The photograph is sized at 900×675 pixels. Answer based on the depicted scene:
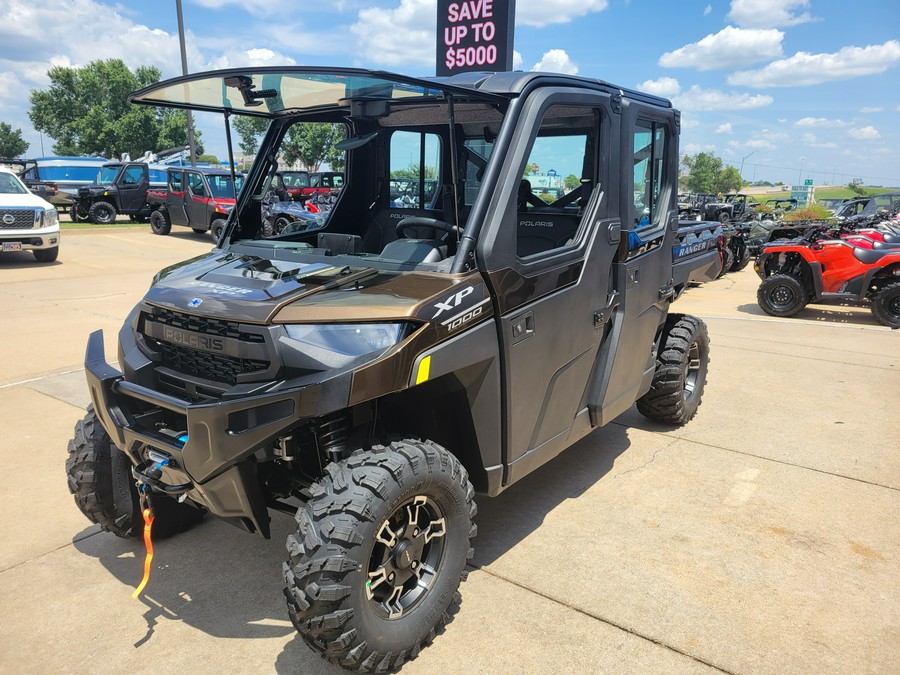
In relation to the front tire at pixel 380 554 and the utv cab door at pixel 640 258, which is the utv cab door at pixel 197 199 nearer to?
the utv cab door at pixel 640 258

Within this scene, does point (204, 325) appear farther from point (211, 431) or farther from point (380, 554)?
point (380, 554)

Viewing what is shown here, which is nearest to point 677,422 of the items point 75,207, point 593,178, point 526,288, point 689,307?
point 593,178

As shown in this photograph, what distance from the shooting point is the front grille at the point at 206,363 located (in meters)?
2.66

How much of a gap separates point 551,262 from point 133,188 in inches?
904

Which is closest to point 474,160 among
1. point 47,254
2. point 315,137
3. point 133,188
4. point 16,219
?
point 315,137

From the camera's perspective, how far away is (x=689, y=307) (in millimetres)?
11258

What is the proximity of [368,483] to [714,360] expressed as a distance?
5.95 meters

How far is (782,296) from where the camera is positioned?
10.3 meters

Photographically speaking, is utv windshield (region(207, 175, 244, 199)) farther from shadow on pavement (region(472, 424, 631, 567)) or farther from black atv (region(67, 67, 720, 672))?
shadow on pavement (region(472, 424, 631, 567))

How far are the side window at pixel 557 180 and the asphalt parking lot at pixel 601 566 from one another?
1582 millimetres

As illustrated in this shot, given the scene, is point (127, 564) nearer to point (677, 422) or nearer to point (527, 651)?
point (527, 651)

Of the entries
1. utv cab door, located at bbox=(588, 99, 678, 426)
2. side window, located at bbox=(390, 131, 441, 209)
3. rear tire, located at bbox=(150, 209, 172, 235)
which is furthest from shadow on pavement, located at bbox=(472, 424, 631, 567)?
rear tire, located at bbox=(150, 209, 172, 235)

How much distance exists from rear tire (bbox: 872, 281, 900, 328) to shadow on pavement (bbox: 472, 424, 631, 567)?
21.0 feet

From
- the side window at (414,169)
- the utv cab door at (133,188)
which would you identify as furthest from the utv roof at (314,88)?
the utv cab door at (133,188)
